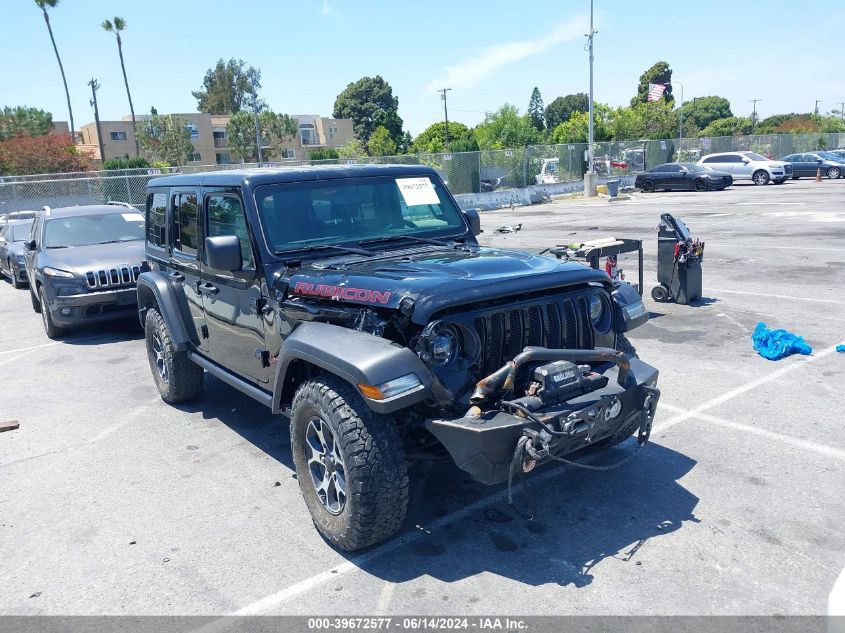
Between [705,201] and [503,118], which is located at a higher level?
[503,118]

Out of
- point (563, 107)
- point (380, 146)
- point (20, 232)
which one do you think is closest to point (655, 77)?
point (563, 107)

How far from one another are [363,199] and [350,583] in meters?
2.70

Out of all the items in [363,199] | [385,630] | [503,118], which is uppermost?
[503,118]

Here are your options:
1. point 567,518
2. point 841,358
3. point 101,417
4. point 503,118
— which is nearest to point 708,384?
point 841,358

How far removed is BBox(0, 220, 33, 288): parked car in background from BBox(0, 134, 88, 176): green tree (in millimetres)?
32099

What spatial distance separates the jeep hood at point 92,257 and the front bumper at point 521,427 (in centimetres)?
732

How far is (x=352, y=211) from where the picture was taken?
504 cm

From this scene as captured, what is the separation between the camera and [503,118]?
68.2 meters

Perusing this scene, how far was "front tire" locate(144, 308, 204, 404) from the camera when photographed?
6164 millimetres

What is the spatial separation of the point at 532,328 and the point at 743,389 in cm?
316

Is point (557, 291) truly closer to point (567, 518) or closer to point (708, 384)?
point (567, 518)

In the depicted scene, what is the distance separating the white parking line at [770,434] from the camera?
4.80 metres

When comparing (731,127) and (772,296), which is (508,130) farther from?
(772,296)

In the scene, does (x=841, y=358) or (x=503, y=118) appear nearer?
(x=841, y=358)
